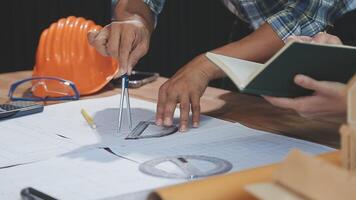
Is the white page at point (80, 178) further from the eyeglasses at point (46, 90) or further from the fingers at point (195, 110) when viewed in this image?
the eyeglasses at point (46, 90)

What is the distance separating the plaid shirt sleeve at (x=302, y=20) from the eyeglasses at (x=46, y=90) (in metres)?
0.57

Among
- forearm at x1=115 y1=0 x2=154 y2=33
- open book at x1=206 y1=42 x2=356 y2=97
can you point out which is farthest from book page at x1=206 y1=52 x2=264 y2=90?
forearm at x1=115 y1=0 x2=154 y2=33

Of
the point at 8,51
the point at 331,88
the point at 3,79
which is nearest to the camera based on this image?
the point at 331,88

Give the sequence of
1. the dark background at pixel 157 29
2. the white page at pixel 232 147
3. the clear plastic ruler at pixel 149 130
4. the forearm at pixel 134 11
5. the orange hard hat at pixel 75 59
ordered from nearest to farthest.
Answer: the white page at pixel 232 147
the clear plastic ruler at pixel 149 130
the forearm at pixel 134 11
the orange hard hat at pixel 75 59
the dark background at pixel 157 29

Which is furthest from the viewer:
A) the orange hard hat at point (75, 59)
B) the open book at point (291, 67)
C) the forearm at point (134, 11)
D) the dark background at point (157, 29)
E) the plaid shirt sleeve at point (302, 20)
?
the dark background at point (157, 29)

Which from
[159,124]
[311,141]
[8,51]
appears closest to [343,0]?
[311,141]

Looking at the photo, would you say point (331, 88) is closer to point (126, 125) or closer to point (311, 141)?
point (311, 141)

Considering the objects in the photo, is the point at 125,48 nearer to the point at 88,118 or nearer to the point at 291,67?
the point at 88,118

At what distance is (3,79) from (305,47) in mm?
1304

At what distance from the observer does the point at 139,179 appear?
2.97 feet

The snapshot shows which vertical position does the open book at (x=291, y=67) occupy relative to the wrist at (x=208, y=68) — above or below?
above

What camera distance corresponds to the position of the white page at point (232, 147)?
1017 mm

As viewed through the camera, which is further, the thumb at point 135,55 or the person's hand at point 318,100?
the thumb at point 135,55

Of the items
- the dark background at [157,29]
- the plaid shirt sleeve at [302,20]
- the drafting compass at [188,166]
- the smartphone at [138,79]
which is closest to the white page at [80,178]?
the drafting compass at [188,166]
